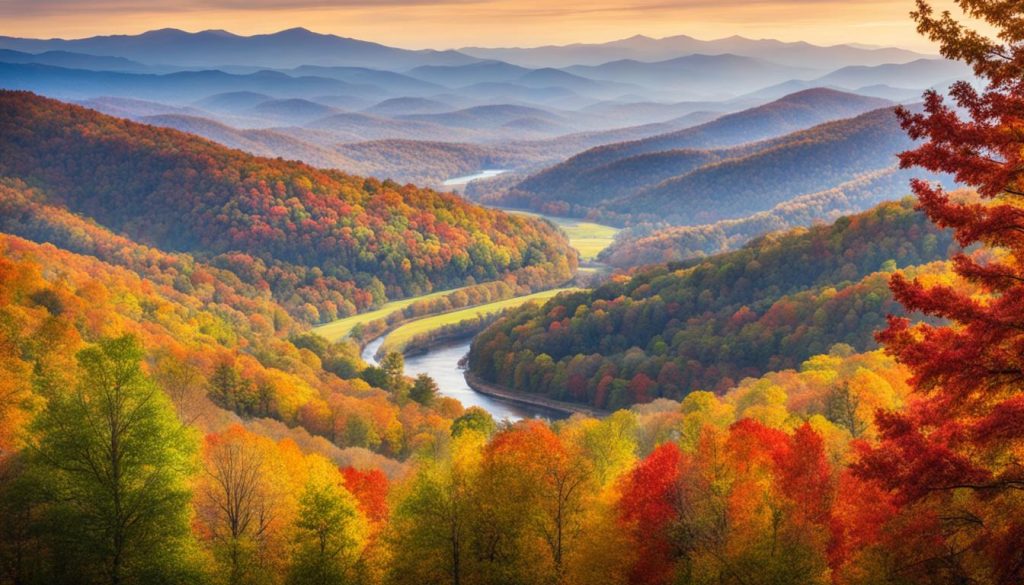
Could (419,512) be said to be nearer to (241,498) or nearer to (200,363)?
(241,498)

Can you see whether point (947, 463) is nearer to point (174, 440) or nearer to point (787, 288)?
point (174, 440)

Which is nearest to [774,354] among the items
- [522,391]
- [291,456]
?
[522,391]

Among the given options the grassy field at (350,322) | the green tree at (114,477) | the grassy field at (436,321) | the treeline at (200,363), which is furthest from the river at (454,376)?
the green tree at (114,477)

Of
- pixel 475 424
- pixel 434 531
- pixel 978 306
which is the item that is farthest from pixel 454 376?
pixel 978 306

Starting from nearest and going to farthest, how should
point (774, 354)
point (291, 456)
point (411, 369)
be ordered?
point (291, 456)
point (774, 354)
point (411, 369)

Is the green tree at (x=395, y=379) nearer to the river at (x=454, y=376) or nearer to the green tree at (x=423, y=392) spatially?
the green tree at (x=423, y=392)

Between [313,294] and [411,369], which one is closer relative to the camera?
[411,369]
